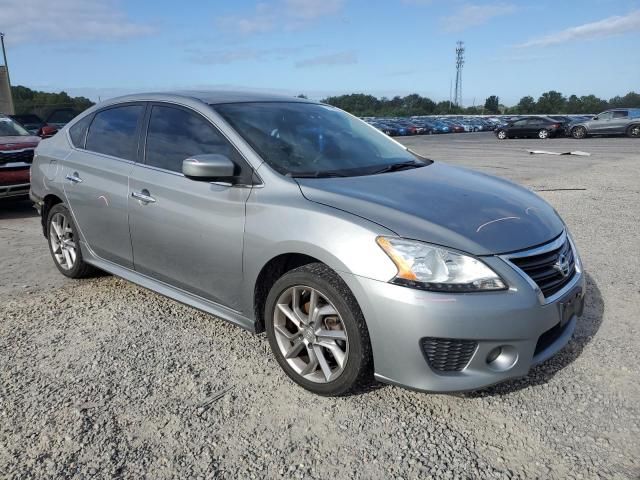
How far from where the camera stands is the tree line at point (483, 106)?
8656 cm

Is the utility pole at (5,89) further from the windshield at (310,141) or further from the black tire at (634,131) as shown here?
the black tire at (634,131)

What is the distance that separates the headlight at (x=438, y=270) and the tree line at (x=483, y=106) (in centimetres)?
7727

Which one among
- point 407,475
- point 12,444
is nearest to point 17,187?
point 12,444

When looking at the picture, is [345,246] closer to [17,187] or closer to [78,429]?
[78,429]

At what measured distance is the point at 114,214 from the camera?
157 inches

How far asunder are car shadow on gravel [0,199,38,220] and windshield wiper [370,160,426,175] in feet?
21.5

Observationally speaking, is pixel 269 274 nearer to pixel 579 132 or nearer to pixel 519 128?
pixel 579 132

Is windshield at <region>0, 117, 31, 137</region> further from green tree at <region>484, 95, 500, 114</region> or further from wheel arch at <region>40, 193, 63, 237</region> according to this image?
green tree at <region>484, 95, 500, 114</region>

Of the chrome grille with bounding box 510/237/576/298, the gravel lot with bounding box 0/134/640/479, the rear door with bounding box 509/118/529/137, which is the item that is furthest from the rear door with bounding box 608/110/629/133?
the chrome grille with bounding box 510/237/576/298

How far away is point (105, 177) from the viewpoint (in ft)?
13.4

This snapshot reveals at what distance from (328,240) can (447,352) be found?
80cm

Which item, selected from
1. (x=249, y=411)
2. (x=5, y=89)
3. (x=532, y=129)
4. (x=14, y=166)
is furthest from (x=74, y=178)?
(x=532, y=129)

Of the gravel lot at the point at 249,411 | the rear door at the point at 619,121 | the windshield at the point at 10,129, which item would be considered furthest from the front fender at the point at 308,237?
the rear door at the point at 619,121

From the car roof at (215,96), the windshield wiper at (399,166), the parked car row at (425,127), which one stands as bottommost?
the parked car row at (425,127)
